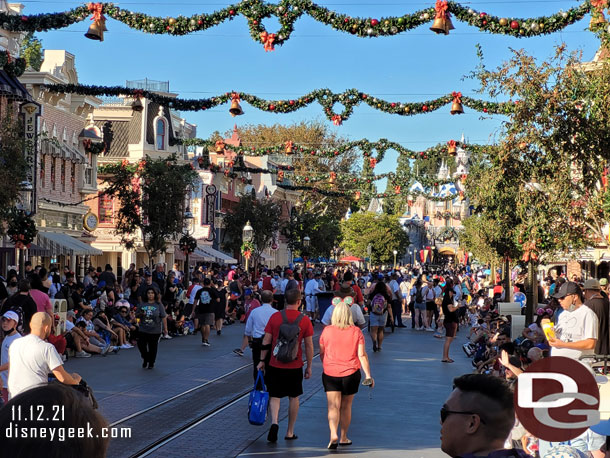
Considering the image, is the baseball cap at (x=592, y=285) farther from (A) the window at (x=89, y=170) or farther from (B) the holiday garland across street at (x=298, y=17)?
(A) the window at (x=89, y=170)

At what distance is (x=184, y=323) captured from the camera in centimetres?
2792

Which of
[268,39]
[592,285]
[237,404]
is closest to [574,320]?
[592,285]

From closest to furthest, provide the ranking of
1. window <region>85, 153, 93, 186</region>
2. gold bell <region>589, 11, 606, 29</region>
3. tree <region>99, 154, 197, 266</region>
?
gold bell <region>589, 11, 606, 29</region>, tree <region>99, 154, 197, 266</region>, window <region>85, 153, 93, 186</region>

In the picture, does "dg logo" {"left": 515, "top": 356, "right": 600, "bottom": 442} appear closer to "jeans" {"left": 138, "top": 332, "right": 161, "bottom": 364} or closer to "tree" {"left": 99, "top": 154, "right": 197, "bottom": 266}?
"jeans" {"left": 138, "top": 332, "right": 161, "bottom": 364}

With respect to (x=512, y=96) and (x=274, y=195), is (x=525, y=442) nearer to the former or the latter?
(x=512, y=96)

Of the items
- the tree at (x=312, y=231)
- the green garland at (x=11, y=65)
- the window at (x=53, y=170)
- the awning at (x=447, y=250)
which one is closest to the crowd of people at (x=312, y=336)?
the green garland at (x=11, y=65)

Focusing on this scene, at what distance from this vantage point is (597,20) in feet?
53.3

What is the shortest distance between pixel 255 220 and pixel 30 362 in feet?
174

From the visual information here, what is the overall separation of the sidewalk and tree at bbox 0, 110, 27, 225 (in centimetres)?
935

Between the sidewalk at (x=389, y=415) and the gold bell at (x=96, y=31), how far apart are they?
7160 millimetres

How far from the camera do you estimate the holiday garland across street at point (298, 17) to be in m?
16.8

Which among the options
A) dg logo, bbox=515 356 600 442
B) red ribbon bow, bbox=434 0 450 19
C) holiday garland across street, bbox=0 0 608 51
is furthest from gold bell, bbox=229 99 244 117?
dg logo, bbox=515 356 600 442

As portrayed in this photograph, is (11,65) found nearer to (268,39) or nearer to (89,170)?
(268,39)

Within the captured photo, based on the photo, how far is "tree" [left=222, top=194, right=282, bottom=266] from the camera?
2419 inches
